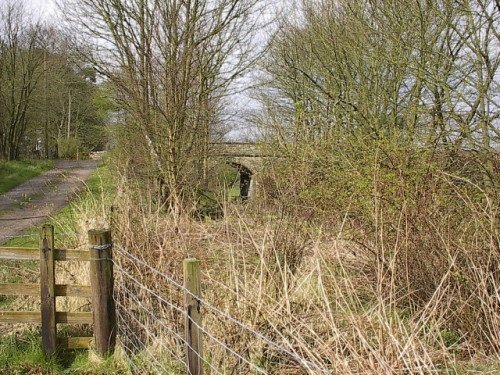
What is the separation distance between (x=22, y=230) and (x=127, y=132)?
349 centimetres

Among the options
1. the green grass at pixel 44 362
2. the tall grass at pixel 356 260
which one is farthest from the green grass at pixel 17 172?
the tall grass at pixel 356 260

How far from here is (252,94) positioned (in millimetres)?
15625

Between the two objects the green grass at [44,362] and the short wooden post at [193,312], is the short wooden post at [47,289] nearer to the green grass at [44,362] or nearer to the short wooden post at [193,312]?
the green grass at [44,362]

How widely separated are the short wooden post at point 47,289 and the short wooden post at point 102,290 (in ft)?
1.28

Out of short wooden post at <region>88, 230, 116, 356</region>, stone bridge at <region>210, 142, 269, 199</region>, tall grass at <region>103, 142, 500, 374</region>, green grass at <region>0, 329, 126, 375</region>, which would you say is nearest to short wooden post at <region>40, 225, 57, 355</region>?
green grass at <region>0, 329, 126, 375</region>

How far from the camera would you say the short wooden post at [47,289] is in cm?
417

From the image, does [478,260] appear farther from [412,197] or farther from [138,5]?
[138,5]

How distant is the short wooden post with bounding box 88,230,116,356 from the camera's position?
4109 mm

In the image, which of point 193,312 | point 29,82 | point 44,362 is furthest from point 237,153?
point 29,82

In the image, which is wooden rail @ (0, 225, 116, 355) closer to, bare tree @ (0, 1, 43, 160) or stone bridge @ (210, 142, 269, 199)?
stone bridge @ (210, 142, 269, 199)

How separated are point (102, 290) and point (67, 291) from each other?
1.33 ft

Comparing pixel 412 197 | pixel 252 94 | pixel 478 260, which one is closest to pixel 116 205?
pixel 412 197

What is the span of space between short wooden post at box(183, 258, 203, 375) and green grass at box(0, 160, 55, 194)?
1417 cm

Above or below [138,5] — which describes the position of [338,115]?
below
